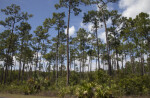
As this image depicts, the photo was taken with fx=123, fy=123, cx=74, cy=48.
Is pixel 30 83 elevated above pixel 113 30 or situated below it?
below

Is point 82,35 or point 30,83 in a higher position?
point 82,35

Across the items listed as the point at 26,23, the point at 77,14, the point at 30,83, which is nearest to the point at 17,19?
the point at 26,23

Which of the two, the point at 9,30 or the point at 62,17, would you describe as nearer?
the point at 62,17

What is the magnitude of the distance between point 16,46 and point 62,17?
1268 cm

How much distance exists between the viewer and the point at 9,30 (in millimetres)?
26109

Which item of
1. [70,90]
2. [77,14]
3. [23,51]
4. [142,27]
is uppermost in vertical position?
[77,14]

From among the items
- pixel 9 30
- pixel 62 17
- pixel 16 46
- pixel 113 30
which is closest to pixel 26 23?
pixel 9 30

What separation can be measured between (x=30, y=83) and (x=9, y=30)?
16262mm

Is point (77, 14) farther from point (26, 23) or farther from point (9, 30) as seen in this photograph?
point (9, 30)

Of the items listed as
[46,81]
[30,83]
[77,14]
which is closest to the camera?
[30,83]

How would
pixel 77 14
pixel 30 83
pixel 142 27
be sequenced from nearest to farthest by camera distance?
pixel 30 83 → pixel 77 14 → pixel 142 27

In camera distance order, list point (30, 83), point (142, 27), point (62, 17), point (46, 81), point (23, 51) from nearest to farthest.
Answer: point (30, 83) → point (46, 81) → point (142, 27) → point (62, 17) → point (23, 51)

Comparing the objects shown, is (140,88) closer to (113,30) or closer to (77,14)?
(77,14)

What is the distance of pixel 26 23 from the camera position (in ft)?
86.6
